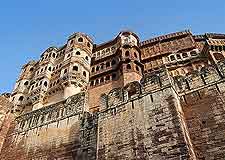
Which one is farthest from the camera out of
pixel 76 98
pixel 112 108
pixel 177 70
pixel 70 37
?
pixel 70 37

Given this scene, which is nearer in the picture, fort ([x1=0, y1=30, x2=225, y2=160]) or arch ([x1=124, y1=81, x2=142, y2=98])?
fort ([x1=0, y1=30, x2=225, y2=160])

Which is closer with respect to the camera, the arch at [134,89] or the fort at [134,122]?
the fort at [134,122]

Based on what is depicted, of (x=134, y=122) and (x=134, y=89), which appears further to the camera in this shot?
(x=134, y=89)

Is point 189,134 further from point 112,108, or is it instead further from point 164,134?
point 112,108

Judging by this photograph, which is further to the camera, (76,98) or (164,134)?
(76,98)

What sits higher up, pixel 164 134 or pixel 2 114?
pixel 2 114

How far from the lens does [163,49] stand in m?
31.7

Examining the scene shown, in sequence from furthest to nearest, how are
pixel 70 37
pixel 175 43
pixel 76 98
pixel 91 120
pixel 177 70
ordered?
pixel 70 37, pixel 175 43, pixel 177 70, pixel 76 98, pixel 91 120

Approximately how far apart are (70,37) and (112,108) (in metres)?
24.8

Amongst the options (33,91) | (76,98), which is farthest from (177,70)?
(33,91)

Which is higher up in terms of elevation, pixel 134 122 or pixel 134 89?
pixel 134 89

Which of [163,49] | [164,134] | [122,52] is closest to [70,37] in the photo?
[122,52]

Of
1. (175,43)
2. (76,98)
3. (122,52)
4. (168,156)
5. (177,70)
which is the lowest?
(168,156)

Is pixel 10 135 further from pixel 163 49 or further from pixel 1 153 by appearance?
pixel 163 49
